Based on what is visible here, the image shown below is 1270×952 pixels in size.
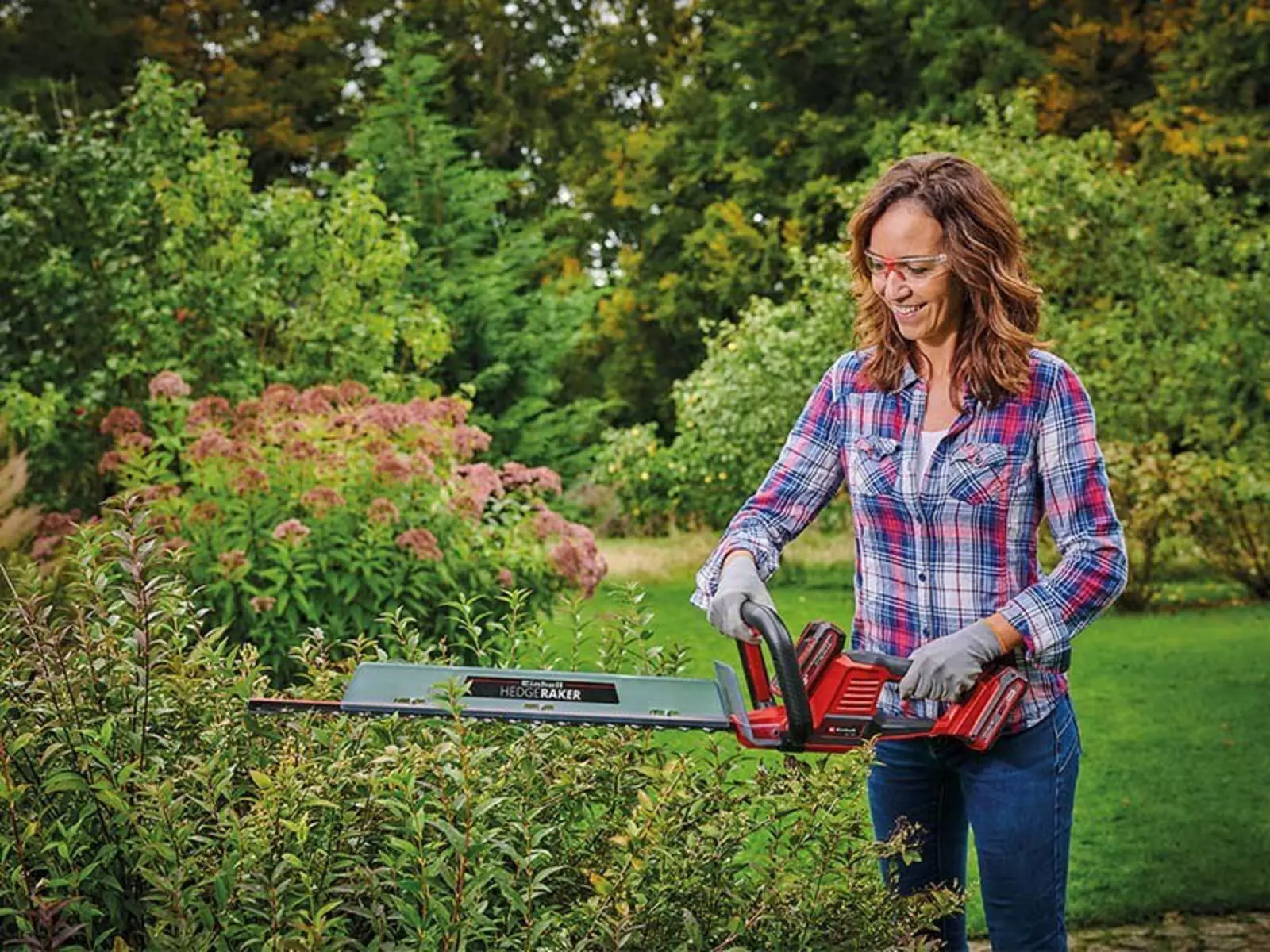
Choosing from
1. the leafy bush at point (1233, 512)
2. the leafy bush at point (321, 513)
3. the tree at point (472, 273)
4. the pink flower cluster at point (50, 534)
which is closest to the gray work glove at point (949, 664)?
the leafy bush at point (321, 513)

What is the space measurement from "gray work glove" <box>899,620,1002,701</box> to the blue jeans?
0.68ft

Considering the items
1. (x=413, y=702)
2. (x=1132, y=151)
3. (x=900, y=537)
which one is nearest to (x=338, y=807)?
(x=413, y=702)

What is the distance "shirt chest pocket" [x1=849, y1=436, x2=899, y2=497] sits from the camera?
2.64m

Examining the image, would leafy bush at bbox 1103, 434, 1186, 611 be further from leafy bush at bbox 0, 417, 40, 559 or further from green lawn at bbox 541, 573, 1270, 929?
leafy bush at bbox 0, 417, 40, 559

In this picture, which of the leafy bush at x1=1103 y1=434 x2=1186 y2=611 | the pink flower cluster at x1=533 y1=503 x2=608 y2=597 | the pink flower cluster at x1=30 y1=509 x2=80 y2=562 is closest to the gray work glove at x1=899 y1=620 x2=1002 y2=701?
the pink flower cluster at x1=30 y1=509 x2=80 y2=562

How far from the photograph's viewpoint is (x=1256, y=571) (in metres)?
12.3

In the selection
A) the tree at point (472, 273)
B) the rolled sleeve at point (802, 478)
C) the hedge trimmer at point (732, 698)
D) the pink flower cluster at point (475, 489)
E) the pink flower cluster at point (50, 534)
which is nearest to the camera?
the hedge trimmer at point (732, 698)

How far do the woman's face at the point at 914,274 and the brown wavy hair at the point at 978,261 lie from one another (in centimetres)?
1

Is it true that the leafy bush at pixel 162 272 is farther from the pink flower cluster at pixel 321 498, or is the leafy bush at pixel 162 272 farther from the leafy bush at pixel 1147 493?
the leafy bush at pixel 1147 493

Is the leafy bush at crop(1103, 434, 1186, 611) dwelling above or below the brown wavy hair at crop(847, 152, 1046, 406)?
below

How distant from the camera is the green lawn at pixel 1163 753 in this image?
5.52 meters

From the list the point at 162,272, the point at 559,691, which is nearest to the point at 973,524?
the point at 559,691

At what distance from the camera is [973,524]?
2.58 m

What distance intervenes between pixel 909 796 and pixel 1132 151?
1808cm
